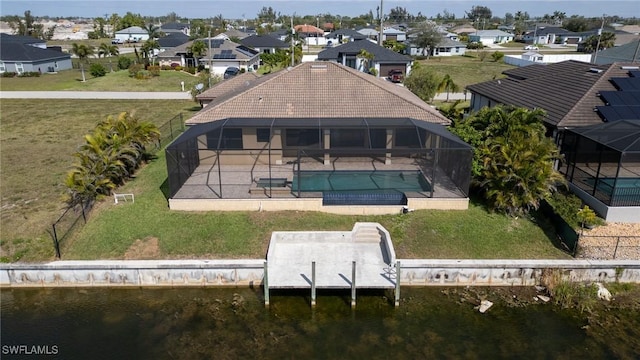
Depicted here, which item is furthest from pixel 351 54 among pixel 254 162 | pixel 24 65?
pixel 24 65

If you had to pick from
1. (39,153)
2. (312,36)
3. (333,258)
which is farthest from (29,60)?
(312,36)

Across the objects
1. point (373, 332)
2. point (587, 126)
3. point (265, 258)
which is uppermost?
point (587, 126)

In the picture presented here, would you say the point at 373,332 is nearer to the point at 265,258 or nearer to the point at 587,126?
the point at 265,258

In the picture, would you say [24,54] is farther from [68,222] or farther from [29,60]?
[68,222]

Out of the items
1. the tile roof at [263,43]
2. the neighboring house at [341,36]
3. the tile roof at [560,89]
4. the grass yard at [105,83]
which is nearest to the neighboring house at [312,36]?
the neighboring house at [341,36]

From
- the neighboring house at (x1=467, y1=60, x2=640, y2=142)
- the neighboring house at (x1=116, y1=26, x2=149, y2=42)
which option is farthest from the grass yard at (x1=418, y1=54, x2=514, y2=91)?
the neighboring house at (x1=116, y1=26, x2=149, y2=42)

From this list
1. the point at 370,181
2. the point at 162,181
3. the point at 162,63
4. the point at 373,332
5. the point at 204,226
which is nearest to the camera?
the point at 373,332
